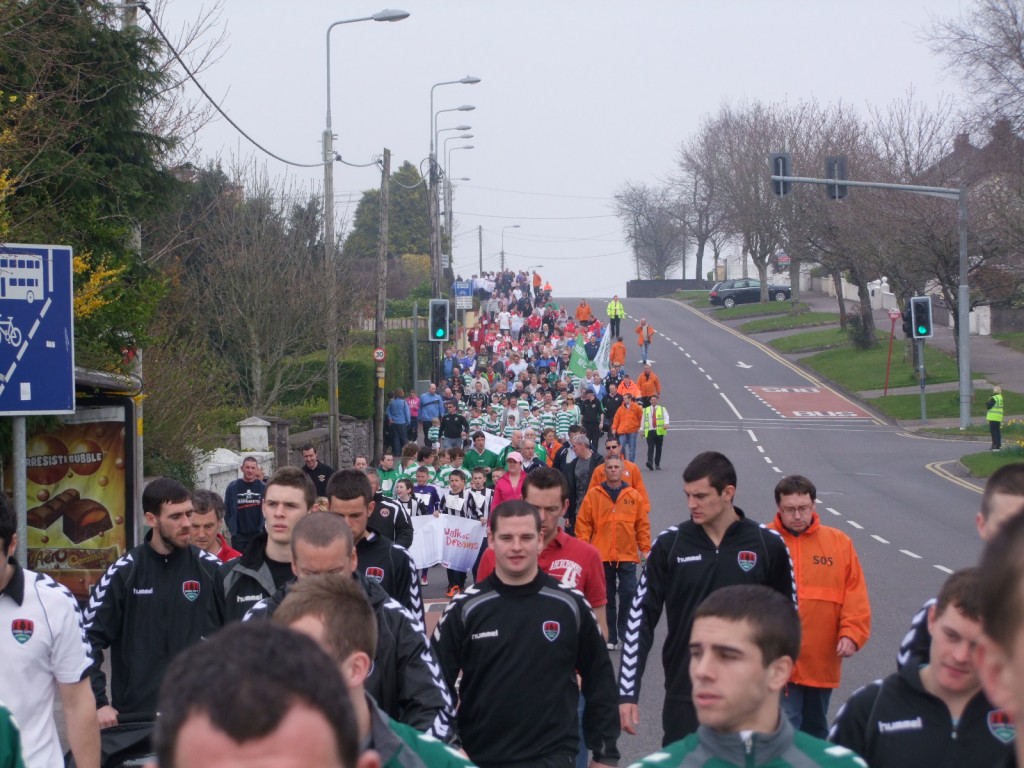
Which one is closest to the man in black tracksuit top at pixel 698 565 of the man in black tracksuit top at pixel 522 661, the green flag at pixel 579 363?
the man in black tracksuit top at pixel 522 661

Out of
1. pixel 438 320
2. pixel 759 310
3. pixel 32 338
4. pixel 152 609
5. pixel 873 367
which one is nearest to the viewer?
pixel 152 609

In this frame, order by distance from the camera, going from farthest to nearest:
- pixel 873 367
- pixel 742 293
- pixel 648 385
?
pixel 742 293 → pixel 873 367 → pixel 648 385

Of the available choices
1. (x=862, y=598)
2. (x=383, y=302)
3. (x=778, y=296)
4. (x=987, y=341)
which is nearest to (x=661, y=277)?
(x=778, y=296)

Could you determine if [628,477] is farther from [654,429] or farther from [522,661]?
[654,429]

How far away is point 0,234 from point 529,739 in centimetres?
798

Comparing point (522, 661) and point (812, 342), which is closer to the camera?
point (522, 661)

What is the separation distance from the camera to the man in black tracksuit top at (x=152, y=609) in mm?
6367

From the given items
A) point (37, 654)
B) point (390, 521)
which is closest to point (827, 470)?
point (390, 521)

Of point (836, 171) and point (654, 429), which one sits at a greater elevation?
point (836, 171)

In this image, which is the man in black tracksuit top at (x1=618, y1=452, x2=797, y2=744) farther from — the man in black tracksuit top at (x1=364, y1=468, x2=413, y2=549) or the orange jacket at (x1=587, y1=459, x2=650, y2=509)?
the orange jacket at (x1=587, y1=459, x2=650, y2=509)

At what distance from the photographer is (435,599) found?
631 inches

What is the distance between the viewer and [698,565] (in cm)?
666

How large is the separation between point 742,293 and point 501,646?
3063 inches

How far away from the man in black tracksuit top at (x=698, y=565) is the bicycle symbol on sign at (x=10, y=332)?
4288mm
